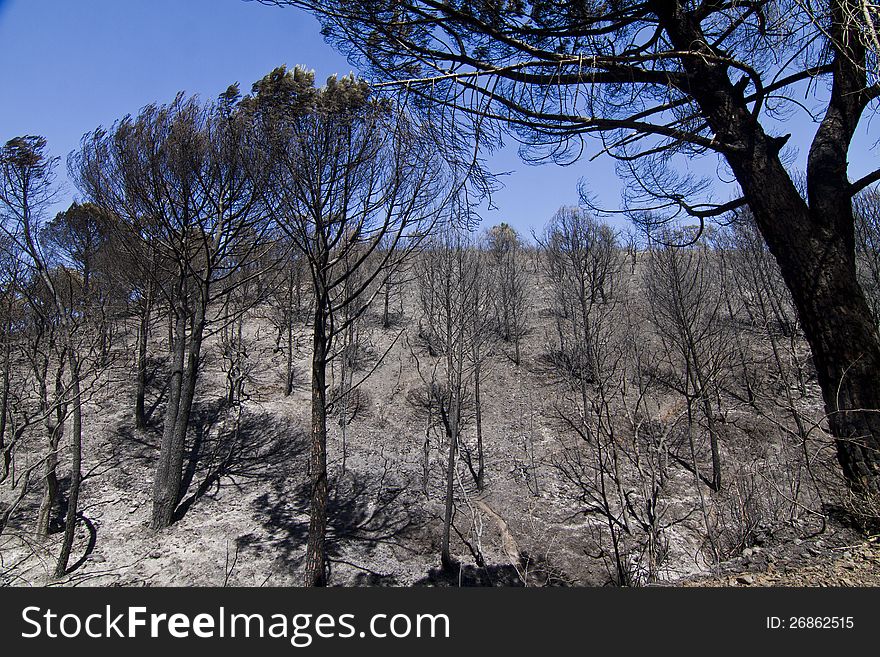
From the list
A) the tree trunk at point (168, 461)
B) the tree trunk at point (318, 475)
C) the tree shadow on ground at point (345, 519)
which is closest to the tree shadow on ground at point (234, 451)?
the tree trunk at point (168, 461)

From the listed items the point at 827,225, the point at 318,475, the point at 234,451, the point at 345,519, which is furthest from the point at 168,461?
the point at 827,225

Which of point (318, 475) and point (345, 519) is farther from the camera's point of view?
point (345, 519)

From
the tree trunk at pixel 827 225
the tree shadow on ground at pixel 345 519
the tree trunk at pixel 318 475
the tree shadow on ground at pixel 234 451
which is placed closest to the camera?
the tree trunk at pixel 827 225

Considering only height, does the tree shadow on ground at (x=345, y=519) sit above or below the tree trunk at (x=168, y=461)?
below

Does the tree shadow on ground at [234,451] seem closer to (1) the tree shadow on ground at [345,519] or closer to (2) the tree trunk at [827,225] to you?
(1) the tree shadow on ground at [345,519]

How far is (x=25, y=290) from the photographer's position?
9523 millimetres

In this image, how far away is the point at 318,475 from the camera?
5.85 metres

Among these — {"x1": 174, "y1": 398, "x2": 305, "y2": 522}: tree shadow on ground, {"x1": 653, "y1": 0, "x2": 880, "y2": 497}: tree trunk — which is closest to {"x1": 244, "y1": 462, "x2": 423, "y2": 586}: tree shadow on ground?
{"x1": 174, "y1": 398, "x2": 305, "y2": 522}: tree shadow on ground

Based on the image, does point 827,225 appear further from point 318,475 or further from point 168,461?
point 168,461

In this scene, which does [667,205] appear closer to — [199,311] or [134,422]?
[199,311]

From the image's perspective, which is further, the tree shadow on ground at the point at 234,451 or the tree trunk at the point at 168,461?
the tree shadow on ground at the point at 234,451

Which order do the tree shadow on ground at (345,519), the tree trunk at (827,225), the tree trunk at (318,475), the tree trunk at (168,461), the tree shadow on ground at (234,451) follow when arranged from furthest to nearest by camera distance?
the tree shadow on ground at (234,451) → the tree trunk at (168,461) → the tree shadow on ground at (345,519) → the tree trunk at (318,475) → the tree trunk at (827,225)

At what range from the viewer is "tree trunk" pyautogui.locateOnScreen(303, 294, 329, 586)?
5512 mm

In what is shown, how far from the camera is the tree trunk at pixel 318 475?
18.1 ft
